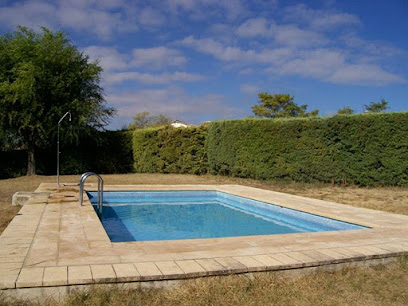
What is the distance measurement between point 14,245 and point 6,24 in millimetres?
15511

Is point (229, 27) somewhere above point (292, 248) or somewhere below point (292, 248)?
above

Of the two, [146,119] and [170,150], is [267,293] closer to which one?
[170,150]

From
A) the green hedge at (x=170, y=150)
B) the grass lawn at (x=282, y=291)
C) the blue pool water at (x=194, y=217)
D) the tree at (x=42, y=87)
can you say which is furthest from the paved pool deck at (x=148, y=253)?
the green hedge at (x=170, y=150)

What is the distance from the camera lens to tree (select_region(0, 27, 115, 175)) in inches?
640

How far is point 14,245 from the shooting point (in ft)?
15.7

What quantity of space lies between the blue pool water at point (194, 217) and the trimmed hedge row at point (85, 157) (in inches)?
313

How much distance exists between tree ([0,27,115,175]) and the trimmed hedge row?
692 millimetres

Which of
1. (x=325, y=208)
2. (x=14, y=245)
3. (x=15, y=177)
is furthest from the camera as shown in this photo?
(x=15, y=177)

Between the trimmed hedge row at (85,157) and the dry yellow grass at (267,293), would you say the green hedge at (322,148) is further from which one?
the dry yellow grass at (267,293)

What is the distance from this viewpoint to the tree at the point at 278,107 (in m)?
39.5

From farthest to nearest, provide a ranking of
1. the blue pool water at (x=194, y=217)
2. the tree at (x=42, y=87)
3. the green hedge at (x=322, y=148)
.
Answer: the tree at (x=42, y=87), the green hedge at (x=322, y=148), the blue pool water at (x=194, y=217)

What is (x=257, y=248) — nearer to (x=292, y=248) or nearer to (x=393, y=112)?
(x=292, y=248)

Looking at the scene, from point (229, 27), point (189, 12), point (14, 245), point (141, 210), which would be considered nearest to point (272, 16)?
point (229, 27)

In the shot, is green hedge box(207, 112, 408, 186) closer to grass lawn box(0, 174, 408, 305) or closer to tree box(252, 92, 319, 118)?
grass lawn box(0, 174, 408, 305)
